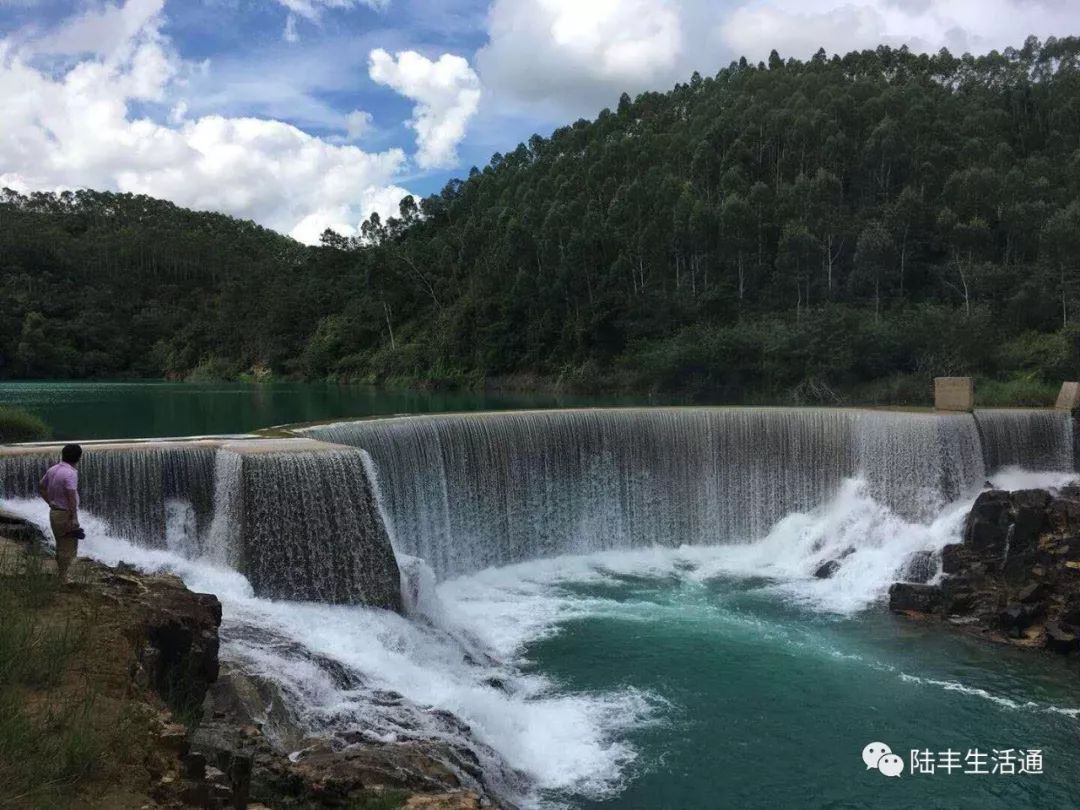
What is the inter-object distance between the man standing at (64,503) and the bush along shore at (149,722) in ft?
0.78

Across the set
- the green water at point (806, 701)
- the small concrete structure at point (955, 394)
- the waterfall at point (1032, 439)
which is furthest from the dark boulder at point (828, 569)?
the small concrete structure at point (955, 394)

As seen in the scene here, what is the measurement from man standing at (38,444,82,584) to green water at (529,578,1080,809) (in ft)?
15.3

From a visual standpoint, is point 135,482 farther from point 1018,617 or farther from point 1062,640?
point 1062,640

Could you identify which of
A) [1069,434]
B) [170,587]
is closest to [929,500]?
[1069,434]

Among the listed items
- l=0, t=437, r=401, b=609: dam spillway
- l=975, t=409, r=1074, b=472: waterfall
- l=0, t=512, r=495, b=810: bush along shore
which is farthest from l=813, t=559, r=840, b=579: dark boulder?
l=0, t=512, r=495, b=810: bush along shore

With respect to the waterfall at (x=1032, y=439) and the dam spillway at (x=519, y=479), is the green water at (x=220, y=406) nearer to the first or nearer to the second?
the dam spillway at (x=519, y=479)

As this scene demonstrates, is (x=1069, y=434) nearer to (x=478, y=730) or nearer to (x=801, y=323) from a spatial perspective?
(x=478, y=730)

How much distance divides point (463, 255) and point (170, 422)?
97.1 ft

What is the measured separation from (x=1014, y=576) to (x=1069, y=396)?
24.5 feet

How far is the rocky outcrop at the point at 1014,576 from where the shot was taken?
36.7ft

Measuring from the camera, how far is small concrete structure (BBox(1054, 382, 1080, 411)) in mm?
17398

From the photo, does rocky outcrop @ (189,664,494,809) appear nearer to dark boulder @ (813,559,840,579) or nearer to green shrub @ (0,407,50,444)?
dark boulder @ (813,559,840,579)

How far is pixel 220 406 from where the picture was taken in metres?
31.2

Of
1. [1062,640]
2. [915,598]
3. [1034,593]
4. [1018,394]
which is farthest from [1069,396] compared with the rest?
[1062,640]
